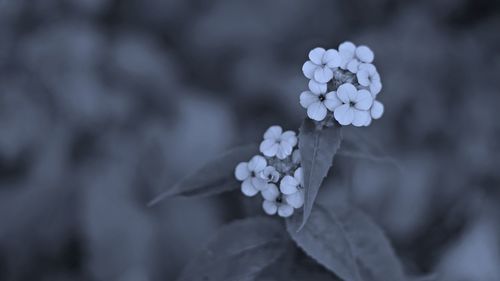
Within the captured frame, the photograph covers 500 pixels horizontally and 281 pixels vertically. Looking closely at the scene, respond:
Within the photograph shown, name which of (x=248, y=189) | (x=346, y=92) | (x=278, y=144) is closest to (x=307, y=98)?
(x=346, y=92)

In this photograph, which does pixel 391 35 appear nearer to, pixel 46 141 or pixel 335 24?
pixel 335 24

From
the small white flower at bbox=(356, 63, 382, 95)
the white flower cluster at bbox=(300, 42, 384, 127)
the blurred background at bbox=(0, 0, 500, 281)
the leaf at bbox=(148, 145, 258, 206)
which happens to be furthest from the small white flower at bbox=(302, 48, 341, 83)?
the blurred background at bbox=(0, 0, 500, 281)

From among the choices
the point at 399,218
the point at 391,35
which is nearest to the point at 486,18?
the point at 391,35

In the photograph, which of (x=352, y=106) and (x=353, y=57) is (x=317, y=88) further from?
(x=353, y=57)

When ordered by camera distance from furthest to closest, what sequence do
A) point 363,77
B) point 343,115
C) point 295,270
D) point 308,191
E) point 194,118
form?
point 194,118 < point 295,270 < point 363,77 < point 343,115 < point 308,191

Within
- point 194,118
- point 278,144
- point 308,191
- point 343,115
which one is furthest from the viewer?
point 194,118

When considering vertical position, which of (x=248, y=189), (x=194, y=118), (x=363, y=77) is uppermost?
(x=363, y=77)

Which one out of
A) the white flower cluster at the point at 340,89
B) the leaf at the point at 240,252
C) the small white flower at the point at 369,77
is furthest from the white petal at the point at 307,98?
the leaf at the point at 240,252

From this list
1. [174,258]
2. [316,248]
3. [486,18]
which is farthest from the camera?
[486,18]
